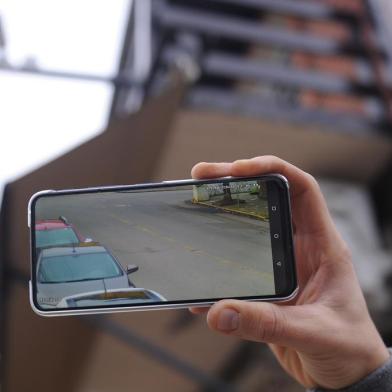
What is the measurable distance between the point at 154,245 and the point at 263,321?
13 centimetres

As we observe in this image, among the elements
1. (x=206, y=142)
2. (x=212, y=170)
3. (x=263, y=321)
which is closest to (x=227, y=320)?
(x=263, y=321)

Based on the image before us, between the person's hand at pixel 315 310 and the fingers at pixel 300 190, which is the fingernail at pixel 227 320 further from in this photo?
the fingers at pixel 300 190

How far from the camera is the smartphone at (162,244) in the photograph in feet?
1.62

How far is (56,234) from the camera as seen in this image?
505 millimetres

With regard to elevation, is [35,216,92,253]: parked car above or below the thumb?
above

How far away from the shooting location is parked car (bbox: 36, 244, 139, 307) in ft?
1.62

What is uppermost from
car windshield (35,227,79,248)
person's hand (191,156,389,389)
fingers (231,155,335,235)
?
fingers (231,155,335,235)

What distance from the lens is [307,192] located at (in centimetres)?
57

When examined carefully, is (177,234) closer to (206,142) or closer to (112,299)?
(112,299)

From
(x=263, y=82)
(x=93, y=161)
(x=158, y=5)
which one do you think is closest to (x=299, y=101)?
(x=263, y=82)

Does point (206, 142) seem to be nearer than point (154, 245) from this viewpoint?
No

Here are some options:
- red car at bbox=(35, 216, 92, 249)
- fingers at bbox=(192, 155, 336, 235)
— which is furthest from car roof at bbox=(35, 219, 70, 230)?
fingers at bbox=(192, 155, 336, 235)

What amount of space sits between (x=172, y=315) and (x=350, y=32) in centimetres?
153

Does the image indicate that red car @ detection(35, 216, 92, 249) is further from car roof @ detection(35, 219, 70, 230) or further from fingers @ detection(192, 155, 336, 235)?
fingers @ detection(192, 155, 336, 235)
